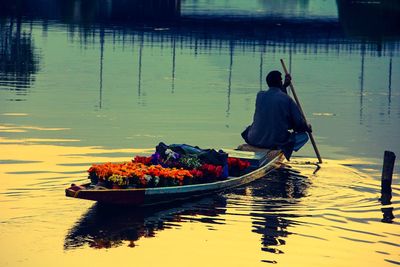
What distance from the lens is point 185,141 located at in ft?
107

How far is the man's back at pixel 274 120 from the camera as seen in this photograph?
27.4 m

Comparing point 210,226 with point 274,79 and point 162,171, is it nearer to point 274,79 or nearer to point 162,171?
point 162,171

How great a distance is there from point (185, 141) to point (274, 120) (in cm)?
552

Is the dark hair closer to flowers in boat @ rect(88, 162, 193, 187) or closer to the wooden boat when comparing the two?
the wooden boat

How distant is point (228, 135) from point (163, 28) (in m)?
56.6

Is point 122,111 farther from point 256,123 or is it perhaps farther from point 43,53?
point 43,53

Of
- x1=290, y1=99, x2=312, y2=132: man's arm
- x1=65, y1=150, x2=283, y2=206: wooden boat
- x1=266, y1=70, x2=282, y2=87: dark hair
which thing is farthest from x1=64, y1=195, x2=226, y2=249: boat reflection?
x1=266, y1=70, x2=282, y2=87: dark hair

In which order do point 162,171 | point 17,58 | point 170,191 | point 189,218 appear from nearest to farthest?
point 189,218 < point 170,191 < point 162,171 < point 17,58

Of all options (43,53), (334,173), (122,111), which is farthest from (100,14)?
(334,173)

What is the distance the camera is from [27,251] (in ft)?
64.2

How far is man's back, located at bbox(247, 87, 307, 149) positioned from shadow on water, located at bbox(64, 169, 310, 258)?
1.85 metres

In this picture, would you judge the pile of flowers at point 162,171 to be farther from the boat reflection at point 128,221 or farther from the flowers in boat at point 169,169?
the boat reflection at point 128,221

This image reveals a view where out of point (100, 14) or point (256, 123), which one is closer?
point (256, 123)

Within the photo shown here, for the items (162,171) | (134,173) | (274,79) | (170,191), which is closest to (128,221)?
(134,173)
